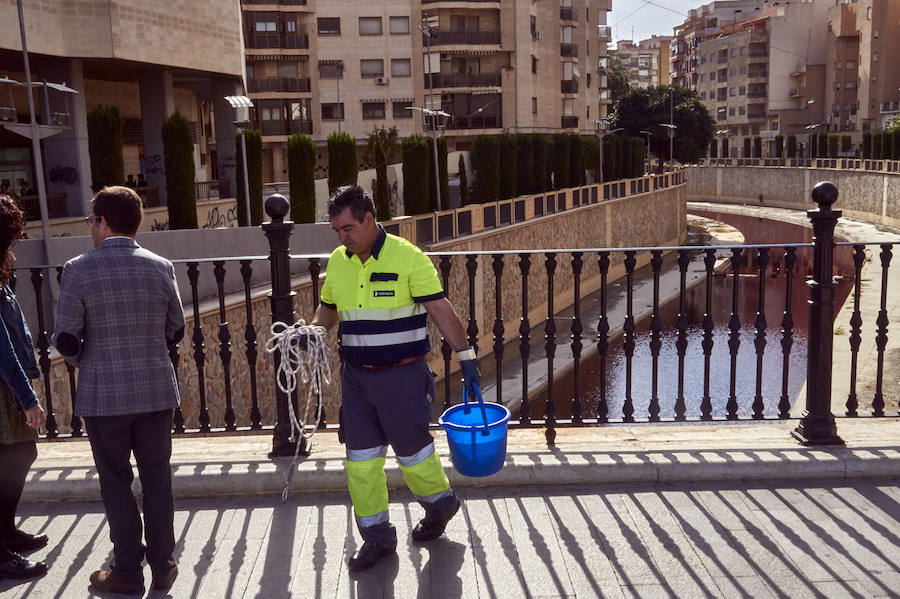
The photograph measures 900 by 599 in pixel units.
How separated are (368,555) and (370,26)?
164 ft

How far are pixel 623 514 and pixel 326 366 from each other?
5.46ft

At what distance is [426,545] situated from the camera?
13.2 feet

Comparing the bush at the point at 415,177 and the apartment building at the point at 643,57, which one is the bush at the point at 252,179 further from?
the apartment building at the point at 643,57

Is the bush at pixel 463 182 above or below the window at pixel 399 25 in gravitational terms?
below

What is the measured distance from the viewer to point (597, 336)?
20.3 m

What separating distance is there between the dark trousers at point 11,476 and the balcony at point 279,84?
161 feet

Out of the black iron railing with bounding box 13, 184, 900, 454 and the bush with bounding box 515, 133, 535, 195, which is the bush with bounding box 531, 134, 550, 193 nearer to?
the bush with bounding box 515, 133, 535, 195

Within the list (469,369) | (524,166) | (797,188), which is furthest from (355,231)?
(797,188)

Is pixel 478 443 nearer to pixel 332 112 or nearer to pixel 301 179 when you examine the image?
pixel 301 179

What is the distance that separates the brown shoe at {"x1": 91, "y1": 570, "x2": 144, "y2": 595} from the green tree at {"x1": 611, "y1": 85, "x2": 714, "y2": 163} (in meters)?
62.9

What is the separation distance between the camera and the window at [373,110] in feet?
169

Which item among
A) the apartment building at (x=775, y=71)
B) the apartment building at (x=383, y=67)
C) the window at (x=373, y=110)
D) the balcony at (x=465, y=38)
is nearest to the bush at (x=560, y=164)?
the apartment building at (x=383, y=67)

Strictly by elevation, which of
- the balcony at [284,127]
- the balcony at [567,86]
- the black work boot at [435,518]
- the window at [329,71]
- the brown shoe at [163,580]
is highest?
the window at [329,71]

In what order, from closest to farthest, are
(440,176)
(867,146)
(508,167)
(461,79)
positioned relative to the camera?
1. (440,176)
2. (508,167)
3. (461,79)
4. (867,146)
